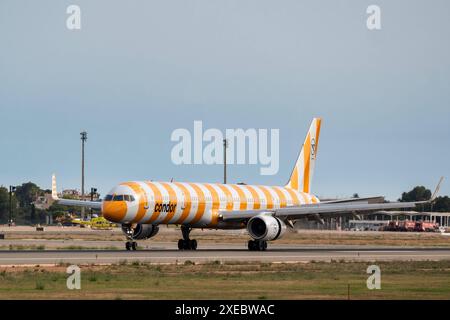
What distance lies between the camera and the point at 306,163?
8406cm

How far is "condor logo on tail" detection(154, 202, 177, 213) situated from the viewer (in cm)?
6508

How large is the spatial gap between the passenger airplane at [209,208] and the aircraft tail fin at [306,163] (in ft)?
17.8

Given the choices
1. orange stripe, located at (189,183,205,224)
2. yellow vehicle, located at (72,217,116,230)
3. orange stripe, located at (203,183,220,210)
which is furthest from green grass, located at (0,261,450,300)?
yellow vehicle, located at (72,217,116,230)

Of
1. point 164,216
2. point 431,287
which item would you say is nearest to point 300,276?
point 431,287

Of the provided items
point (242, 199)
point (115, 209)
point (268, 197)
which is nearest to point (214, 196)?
point (242, 199)

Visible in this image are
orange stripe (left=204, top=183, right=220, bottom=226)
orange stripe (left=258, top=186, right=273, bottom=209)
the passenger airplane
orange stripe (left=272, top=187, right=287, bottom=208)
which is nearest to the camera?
the passenger airplane

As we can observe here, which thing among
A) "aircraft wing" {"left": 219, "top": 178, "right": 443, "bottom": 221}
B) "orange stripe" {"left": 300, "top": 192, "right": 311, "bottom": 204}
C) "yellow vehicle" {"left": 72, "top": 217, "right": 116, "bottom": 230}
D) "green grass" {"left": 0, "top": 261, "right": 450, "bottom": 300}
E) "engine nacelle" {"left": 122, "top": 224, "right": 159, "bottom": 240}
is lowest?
"yellow vehicle" {"left": 72, "top": 217, "right": 116, "bottom": 230}

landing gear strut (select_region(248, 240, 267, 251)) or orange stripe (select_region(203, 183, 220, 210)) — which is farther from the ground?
orange stripe (select_region(203, 183, 220, 210))

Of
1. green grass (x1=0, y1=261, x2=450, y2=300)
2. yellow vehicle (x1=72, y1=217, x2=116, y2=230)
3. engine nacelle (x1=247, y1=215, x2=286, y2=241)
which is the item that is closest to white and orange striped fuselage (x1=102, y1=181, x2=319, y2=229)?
engine nacelle (x1=247, y1=215, x2=286, y2=241)

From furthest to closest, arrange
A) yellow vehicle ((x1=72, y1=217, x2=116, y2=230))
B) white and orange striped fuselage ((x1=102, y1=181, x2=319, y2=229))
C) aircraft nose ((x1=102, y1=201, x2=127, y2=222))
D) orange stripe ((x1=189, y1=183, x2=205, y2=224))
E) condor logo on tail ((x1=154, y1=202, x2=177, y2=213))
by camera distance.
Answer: yellow vehicle ((x1=72, y1=217, x2=116, y2=230))
orange stripe ((x1=189, y1=183, x2=205, y2=224))
condor logo on tail ((x1=154, y1=202, x2=177, y2=213))
white and orange striped fuselage ((x1=102, y1=181, x2=319, y2=229))
aircraft nose ((x1=102, y1=201, x2=127, y2=222))

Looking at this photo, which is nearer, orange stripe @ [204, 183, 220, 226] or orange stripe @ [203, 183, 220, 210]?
orange stripe @ [204, 183, 220, 226]

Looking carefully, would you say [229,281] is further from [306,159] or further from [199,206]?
[306,159]

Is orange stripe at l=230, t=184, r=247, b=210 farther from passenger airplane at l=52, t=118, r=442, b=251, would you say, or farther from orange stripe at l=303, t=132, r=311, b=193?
orange stripe at l=303, t=132, r=311, b=193
